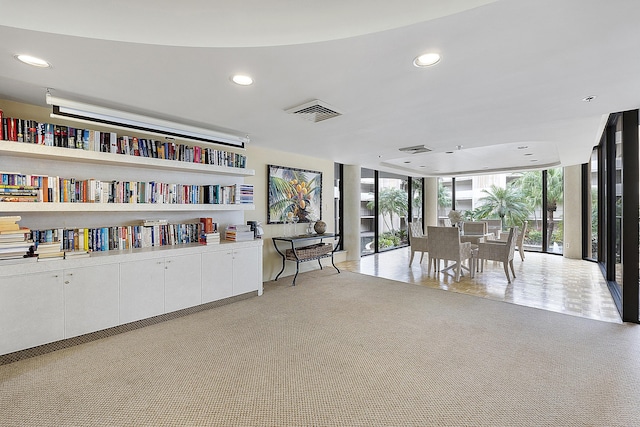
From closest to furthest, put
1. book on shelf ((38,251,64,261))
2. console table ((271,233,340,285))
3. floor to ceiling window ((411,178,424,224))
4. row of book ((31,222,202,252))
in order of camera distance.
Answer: book on shelf ((38,251,64,261))
row of book ((31,222,202,252))
console table ((271,233,340,285))
floor to ceiling window ((411,178,424,224))

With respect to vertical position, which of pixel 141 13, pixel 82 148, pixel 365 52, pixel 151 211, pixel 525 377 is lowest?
pixel 525 377

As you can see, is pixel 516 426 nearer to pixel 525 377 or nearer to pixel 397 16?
pixel 525 377

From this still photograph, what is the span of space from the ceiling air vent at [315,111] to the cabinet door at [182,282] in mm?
2092

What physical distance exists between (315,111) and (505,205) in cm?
834

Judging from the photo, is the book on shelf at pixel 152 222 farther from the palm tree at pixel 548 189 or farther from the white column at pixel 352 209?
the palm tree at pixel 548 189

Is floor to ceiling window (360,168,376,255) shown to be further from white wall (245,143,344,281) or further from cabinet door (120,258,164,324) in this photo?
cabinet door (120,258,164,324)

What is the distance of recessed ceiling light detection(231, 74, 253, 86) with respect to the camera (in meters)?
2.38

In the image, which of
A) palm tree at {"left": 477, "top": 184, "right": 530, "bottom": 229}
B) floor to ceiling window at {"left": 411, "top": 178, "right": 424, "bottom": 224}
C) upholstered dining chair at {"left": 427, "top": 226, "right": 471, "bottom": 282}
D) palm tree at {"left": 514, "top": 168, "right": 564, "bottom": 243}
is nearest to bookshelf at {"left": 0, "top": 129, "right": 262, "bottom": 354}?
upholstered dining chair at {"left": 427, "top": 226, "right": 471, "bottom": 282}

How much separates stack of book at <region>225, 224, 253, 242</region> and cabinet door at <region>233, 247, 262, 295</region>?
158mm

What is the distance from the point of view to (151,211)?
11.9 feet

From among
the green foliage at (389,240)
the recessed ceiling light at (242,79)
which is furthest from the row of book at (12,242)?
the green foliage at (389,240)

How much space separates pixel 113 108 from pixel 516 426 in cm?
428

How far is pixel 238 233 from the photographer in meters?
4.08

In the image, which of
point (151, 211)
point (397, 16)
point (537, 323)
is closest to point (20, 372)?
point (151, 211)
